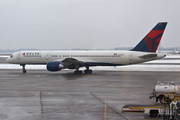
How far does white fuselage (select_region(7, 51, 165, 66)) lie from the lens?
115 feet

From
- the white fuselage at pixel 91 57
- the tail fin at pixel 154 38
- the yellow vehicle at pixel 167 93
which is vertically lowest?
the yellow vehicle at pixel 167 93

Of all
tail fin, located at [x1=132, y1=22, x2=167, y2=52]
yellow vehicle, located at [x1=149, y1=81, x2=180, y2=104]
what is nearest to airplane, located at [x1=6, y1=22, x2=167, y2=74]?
tail fin, located at [x1=132, y1=22, x2=167, y2=52]

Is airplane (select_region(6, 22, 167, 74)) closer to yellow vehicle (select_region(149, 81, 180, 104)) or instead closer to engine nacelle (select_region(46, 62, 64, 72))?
engine nacelle (select_region(46, 62, 64, 72))

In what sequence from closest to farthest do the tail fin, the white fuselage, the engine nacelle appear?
the engine nacelle → the white fuselage → the tail fin

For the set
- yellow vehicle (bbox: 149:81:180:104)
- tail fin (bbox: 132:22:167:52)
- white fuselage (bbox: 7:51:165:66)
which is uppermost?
tail fin (bbox: 132:22:167:52)

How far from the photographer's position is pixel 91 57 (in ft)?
119

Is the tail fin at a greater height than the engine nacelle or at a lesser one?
greater

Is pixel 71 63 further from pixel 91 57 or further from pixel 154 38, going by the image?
pixel 154 38

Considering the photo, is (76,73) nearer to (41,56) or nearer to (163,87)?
(41,56)

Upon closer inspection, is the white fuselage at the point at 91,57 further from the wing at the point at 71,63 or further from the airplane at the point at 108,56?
the wing at the point at 71,63

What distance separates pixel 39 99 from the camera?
16.1 metres

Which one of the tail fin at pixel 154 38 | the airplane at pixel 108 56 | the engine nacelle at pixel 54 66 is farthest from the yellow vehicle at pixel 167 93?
the tail fin at pixel 154 38

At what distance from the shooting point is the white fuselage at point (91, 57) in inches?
1375

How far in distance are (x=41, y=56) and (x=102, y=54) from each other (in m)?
9.06
